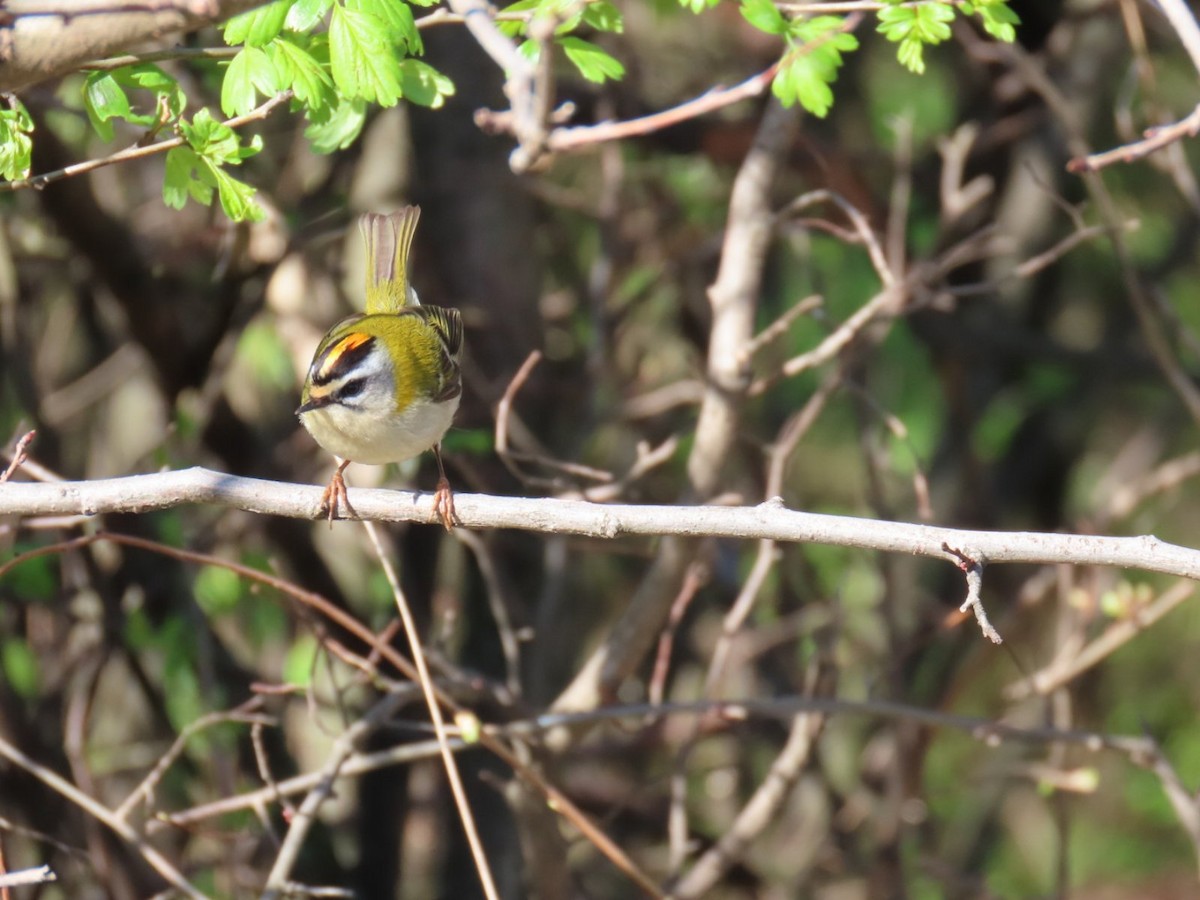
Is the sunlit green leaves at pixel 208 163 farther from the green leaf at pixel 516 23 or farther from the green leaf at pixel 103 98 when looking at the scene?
the green leaf at pixel 516 23

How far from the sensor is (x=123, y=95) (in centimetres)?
267

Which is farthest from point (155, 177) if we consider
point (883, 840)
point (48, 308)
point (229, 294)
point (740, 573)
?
point (883, 840)

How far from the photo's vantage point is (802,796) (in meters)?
5.55

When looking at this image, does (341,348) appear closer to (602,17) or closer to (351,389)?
(351,389)

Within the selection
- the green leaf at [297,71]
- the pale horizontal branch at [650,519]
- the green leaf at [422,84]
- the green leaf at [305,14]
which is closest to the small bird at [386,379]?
the pale horizontal branch at [650,519]

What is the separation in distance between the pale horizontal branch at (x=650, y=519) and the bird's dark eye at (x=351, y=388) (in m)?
0.97

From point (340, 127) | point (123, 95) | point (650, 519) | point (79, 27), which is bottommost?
point (650, 519)

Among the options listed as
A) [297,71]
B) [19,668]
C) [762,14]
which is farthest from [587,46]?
[19,668]

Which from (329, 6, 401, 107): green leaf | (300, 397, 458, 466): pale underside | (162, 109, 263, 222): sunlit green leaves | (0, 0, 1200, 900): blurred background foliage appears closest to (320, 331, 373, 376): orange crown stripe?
(300, 397, 458, 466): pale underside

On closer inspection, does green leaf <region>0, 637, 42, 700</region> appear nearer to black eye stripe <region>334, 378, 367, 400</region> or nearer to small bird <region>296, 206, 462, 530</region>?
small bird <region>296, 206, 462, 530</region>

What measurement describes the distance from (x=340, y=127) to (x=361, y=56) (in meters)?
0.55

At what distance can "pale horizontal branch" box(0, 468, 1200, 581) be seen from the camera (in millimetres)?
2305

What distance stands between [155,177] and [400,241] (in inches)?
82.9

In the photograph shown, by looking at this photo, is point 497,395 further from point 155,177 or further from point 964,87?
point 964,87
